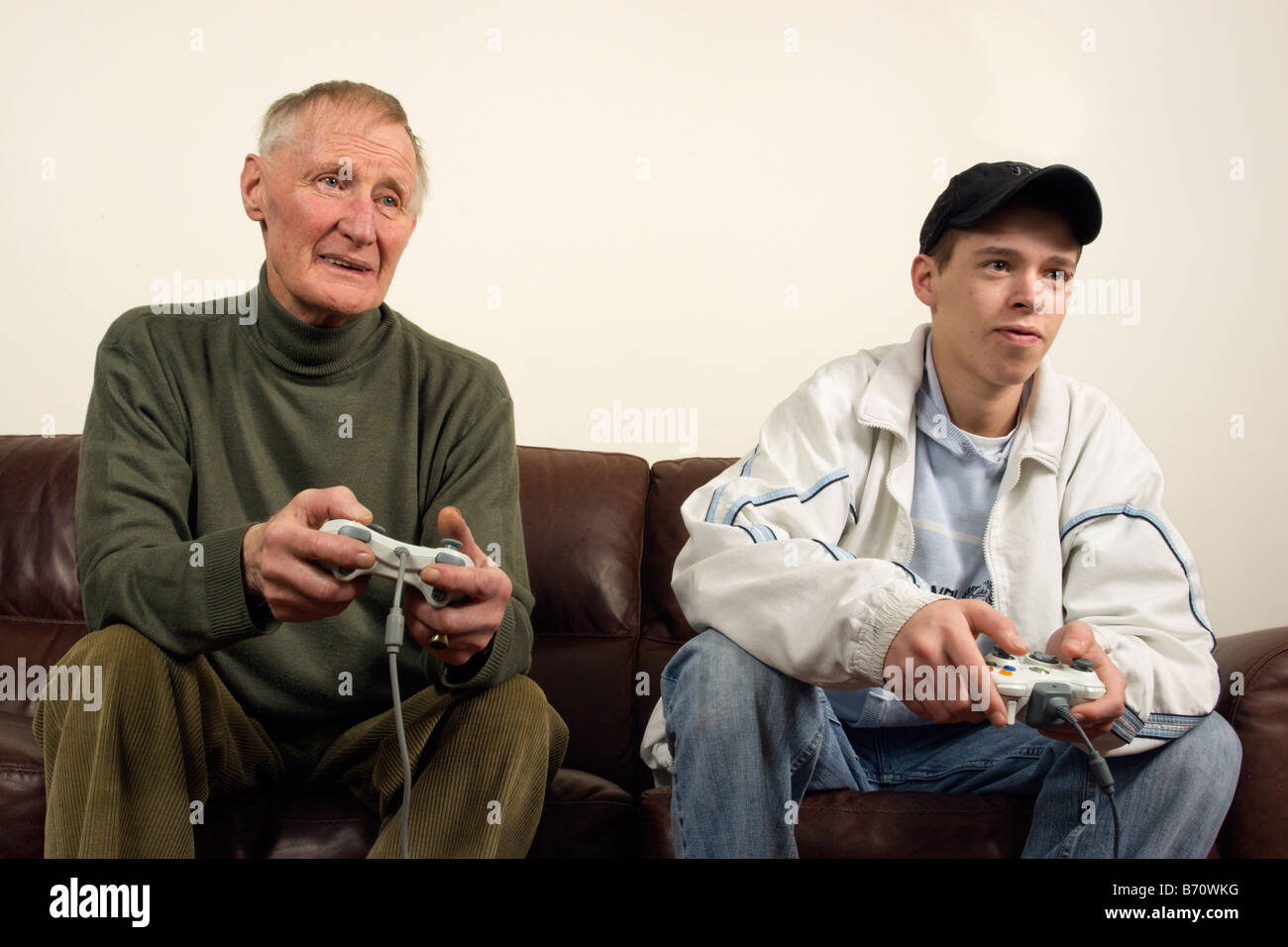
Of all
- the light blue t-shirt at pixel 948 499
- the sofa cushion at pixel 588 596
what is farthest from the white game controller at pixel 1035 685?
the sofa cushion at pixel 588 596

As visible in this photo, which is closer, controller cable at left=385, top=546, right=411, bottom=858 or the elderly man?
controller cable at left=385, top=546, right=411, bottom=858

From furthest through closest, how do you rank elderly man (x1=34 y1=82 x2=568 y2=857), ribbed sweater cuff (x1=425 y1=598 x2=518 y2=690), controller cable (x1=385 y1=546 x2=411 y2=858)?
ribbed sweater cuff (x1=425 y1=598 x2=518 y2=690) < elderly man (x1=34 y1=82 x2=568 y2=857) < controller cable (x1=385 y1=546 x2=411 y2=858)

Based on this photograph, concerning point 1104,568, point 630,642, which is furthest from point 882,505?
point 630,642

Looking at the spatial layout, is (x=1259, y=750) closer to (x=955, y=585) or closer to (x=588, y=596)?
(x=955, y=585)

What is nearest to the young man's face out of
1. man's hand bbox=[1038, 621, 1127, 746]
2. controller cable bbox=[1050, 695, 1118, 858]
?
man's hand bbox=[1038, 621, 1127, 746]

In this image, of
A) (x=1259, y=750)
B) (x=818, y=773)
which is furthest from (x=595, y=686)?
(x=1259, y=750)

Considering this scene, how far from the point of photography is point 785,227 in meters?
2.36

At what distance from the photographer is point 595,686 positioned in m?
1.88

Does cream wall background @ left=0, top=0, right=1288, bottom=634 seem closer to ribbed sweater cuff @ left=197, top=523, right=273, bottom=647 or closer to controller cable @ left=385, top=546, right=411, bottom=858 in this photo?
ribbed sweater cuff @ left=197, top=523, right=273, bottom=647

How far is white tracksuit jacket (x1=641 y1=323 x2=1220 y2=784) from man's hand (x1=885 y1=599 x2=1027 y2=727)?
3 centimetres

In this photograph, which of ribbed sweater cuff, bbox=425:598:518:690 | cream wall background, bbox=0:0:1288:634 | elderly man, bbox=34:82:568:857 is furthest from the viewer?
cream wall background, bbox=0:0:1288:634

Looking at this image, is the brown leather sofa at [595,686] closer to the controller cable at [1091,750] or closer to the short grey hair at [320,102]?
the controller cable at [1091,750]

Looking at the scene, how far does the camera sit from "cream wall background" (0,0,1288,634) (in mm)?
2346

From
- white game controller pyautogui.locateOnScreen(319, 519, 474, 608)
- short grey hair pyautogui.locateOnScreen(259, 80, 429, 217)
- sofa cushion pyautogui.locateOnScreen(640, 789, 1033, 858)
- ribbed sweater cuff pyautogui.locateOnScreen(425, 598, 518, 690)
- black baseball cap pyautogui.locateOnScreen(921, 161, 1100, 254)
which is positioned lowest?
sofa cushion pyautogui.locateOnScreen(640, 789, 1033, 858)
